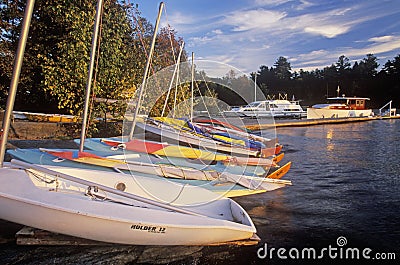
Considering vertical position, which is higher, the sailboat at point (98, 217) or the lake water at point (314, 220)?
the sailboat at point (98, 217)

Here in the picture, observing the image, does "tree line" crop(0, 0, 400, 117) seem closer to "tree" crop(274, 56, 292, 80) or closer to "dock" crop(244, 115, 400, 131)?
"dock" crop(244, 115, 400, 131)

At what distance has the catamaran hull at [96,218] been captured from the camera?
376 centimetres

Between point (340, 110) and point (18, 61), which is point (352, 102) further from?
point (18, 61)

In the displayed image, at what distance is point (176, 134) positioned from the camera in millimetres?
11109

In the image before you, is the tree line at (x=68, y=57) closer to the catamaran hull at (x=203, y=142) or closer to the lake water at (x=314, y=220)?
the catamaran hull at (x=203, y=142)

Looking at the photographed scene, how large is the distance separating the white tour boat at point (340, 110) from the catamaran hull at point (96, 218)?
3215cm

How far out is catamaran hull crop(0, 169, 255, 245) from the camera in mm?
3764

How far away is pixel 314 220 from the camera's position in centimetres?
568

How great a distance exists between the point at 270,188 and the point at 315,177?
8.06 feet

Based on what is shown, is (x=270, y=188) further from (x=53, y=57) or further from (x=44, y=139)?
(x=53, y=57)

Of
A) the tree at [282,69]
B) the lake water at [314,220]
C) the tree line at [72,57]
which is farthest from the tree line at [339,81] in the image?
the lake water at [314,220]

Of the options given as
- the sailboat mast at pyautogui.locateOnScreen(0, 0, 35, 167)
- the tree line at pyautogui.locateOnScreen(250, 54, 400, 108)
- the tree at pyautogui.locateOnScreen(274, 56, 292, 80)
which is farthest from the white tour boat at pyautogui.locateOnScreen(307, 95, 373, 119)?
the sailboat mast at pyautogui.locateOnScreen(0, 0, 35, 167)

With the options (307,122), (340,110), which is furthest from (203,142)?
(340,110)

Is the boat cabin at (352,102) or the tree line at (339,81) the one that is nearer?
the boat cabin at (352,102)
